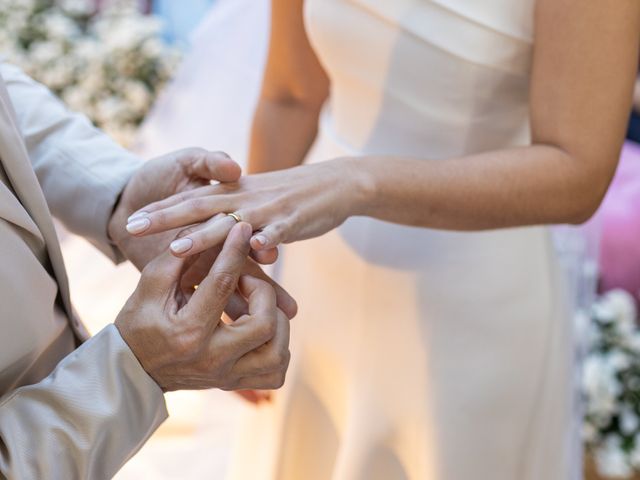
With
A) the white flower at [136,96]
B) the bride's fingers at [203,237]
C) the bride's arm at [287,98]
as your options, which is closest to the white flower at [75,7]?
the white flower at [136,96]

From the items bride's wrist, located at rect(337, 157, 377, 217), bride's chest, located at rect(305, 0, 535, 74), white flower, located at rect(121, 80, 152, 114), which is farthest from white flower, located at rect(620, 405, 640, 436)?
white flower, located at rect(121, 80, 152, 114)

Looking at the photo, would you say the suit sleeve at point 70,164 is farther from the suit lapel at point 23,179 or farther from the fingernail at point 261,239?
the fingernail at point 261,239

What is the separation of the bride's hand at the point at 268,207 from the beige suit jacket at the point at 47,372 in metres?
0.11

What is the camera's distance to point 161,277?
33.4 inches

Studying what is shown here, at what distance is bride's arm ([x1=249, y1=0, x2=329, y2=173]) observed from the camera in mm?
1348

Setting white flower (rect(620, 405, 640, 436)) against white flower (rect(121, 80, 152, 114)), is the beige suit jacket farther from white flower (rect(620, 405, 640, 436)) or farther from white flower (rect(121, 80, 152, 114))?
white flower (rect(121, 80, 152, 114))

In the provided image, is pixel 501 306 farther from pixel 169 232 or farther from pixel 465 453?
pixel 169 232

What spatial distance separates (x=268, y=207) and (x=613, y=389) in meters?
1.48

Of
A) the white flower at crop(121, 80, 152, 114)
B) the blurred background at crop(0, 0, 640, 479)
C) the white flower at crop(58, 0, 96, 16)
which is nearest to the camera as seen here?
the blurred background at crop(0, 0, 640, 479)

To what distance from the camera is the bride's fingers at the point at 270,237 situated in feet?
2.85

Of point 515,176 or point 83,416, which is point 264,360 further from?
point 515,176

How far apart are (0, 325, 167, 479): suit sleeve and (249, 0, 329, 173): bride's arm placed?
656mm

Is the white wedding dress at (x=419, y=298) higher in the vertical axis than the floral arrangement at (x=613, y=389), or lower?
higher

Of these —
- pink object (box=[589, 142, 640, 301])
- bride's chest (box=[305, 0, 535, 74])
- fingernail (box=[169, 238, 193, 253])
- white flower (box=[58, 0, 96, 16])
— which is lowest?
pink object (box=[589, 142, 640, 301])
